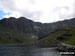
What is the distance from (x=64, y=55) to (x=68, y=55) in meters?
3.79

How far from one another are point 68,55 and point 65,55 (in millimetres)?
2419

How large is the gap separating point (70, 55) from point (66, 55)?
3.24 meters

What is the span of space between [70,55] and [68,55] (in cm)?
147

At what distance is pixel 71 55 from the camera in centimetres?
11819

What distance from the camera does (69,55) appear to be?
118 m

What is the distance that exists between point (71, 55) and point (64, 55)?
19.2 ft

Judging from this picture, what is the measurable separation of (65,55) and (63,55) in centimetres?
337

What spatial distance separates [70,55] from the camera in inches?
4665

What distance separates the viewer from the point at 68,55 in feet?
391

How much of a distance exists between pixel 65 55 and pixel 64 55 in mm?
1540

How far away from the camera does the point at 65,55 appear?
121 metres

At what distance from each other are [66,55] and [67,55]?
0.72 m

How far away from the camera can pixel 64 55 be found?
12200 cm
